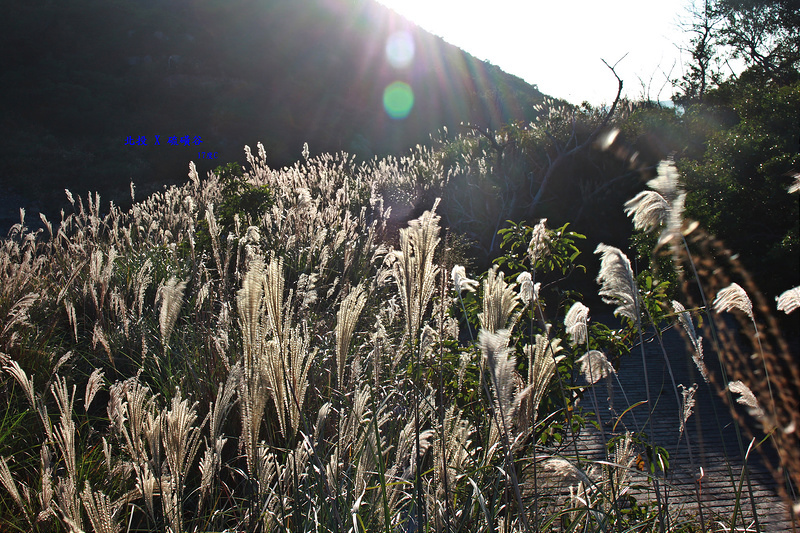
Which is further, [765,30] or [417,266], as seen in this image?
[765,30]

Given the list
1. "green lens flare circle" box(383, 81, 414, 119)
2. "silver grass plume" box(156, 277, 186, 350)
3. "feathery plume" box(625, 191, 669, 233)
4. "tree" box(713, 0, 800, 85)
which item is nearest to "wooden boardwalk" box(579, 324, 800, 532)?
"feathery plume" box(625, 191, 669, 233)

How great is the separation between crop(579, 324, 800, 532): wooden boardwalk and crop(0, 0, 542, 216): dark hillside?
45.5 feet

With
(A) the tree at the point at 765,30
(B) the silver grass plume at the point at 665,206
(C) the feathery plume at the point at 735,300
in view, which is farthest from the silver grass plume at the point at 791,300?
(A) the tree at the point at 765,30

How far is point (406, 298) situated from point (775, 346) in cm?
553

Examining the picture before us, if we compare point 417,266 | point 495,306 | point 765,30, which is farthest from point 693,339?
point 765,30

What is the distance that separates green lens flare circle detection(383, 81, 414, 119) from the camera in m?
35.5

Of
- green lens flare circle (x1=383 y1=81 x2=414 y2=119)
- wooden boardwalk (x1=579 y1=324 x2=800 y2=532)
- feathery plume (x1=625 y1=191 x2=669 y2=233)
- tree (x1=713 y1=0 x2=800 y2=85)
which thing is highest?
green lens flare circle (x1=383 y1=81 x2=414 y2=119)

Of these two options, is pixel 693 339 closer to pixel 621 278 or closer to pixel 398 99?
pixel 621 278

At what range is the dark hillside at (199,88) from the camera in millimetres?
21781

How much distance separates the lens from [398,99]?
122 ft

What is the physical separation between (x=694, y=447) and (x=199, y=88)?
32.2m

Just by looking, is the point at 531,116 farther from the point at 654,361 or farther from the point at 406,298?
the point at 406,298

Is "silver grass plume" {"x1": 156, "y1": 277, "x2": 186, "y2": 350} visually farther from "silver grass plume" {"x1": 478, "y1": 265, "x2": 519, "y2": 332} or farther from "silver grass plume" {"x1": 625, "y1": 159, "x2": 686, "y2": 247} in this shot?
"silver grass plume" {"x1": 625, "y1": 159, "x2": 686, "y2": 247}

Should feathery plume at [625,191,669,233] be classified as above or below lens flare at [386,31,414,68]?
below
